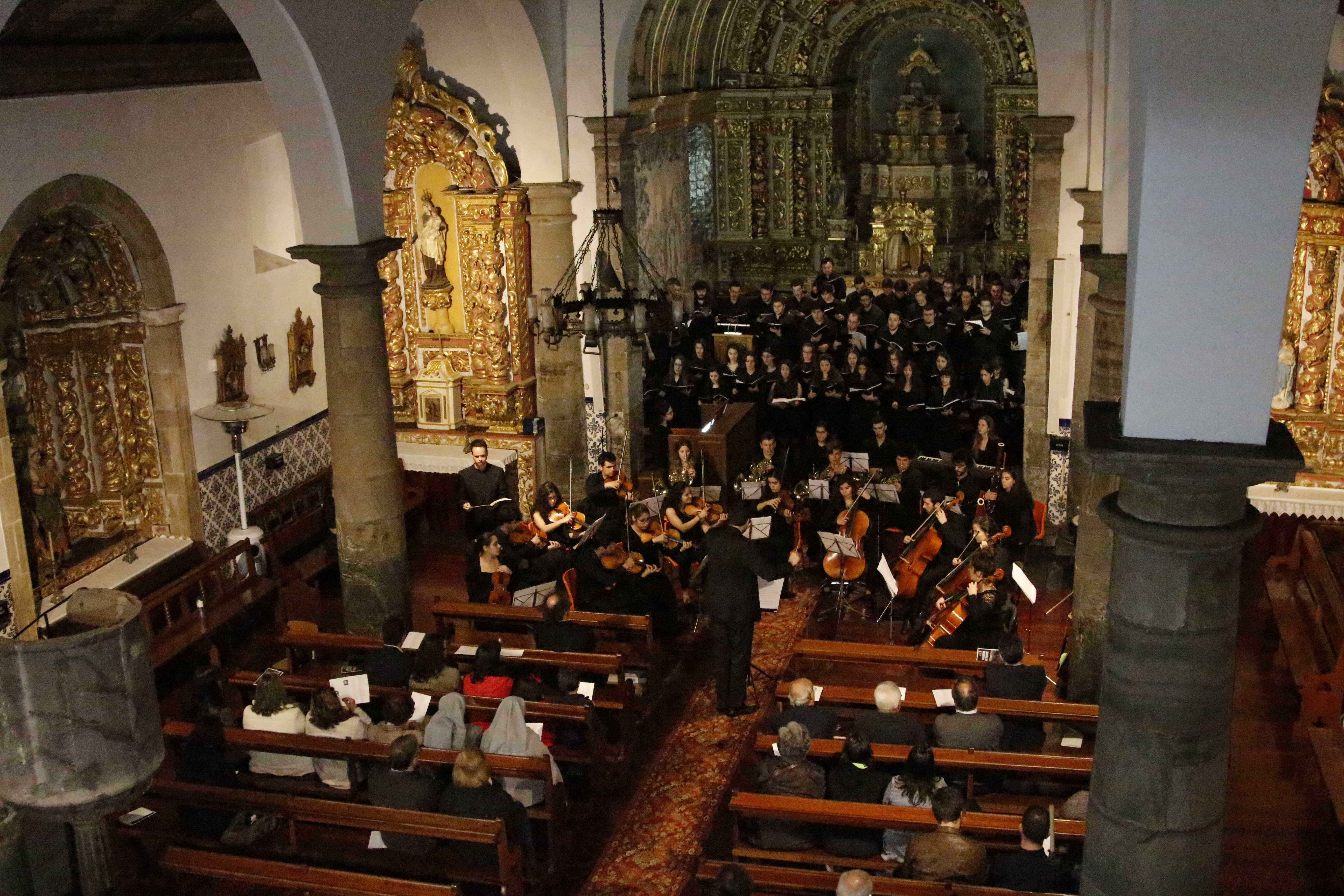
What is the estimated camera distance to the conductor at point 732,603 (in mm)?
9758

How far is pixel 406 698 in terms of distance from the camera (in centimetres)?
876

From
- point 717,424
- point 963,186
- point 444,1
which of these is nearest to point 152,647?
point 717,424

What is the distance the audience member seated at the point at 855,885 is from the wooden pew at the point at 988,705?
241cm

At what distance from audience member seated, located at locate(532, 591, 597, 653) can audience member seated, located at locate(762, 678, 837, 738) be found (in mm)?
1963

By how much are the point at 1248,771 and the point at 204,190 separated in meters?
9.77

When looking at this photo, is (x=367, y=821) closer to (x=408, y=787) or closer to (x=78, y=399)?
(x=408, y=787)

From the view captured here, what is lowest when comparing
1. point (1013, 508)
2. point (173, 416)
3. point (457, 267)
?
point (1013, 508)

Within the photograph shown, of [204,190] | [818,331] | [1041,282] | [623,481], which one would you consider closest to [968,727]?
[623,481]

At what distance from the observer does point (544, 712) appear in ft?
29.5

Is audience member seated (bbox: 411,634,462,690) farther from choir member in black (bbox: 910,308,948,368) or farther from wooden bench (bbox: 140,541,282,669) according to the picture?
choir member in black (bbox: 910,308,948,368)

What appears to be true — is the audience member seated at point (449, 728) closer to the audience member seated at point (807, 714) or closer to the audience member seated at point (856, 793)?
the audience member seated at point (807, 714)

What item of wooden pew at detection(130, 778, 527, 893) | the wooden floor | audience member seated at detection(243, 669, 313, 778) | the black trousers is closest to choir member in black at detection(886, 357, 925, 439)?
the wooden floor

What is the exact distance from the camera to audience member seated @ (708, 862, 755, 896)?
21.6 ft

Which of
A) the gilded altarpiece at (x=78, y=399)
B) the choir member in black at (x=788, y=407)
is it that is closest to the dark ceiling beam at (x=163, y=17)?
the gilded altarpiece at (x=78, y=399)
